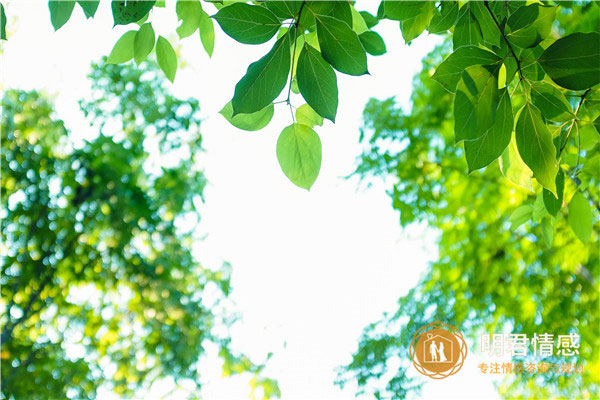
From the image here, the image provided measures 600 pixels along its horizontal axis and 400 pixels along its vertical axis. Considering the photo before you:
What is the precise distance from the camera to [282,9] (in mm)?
202

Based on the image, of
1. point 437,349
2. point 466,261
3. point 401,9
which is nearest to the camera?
point 401,9

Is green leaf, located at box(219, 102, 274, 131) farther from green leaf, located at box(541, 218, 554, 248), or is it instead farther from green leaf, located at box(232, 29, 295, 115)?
green leaf, located at box(541, 218, 554, 248)

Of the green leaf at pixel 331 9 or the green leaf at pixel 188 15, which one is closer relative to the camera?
the green leaf at pixel 331 9

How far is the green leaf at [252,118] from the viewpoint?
0.79 ft

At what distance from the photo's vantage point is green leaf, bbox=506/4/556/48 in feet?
0.65

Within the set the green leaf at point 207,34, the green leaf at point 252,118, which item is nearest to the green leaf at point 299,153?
the green leaf at point 252,118

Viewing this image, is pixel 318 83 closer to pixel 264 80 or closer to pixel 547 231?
pixel 264 80

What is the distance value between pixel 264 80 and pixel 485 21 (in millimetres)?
142

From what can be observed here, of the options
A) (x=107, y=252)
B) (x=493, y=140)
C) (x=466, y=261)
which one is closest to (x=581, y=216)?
(x=493, y=140)

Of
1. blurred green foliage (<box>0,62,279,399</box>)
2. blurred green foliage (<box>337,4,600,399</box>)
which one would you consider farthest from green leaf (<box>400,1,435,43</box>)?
blurred green foliage (<box>0,62,279,399</box>)

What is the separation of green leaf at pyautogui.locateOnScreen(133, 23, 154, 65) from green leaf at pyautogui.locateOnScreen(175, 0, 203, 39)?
0.09 ft

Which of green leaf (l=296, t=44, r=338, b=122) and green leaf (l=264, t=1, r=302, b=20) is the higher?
green leaf (l=264, t=1, r=302, b=20)

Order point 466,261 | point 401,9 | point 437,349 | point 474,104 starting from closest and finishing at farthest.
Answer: point 474,104 → point 401,9 → point 466,261 → point 437,349

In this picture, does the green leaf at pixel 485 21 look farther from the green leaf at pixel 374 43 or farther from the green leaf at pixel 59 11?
the green leaf at pixel 59 11
